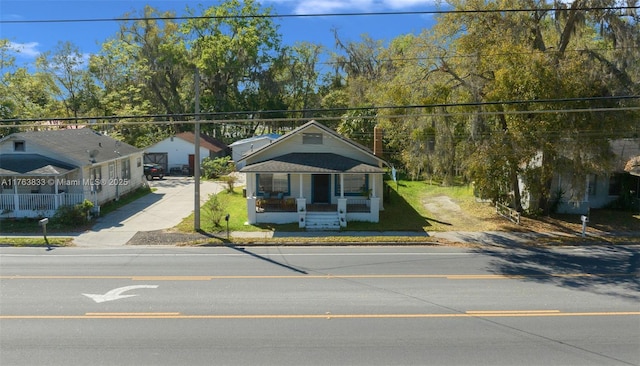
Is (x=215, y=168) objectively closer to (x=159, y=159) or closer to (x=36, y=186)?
(x=159, y=159)

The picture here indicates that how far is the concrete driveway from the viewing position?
1923 centimetres

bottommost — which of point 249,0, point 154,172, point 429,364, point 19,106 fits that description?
point 429,364

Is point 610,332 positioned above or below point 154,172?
below

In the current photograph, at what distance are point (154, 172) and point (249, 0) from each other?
27.1 metres

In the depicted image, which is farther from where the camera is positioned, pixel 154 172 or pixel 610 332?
pixel 154 172

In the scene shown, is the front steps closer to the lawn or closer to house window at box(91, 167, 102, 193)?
the lawn

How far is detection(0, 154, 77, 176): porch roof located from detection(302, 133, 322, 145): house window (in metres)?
12.0

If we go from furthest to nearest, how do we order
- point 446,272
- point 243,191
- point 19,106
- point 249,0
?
point 249,0 → point 19,106 → point 243,191 → point 446,272

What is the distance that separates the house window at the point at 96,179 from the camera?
23.6 m

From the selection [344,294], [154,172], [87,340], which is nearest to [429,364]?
[344,294]

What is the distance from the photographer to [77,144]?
26.4 metres

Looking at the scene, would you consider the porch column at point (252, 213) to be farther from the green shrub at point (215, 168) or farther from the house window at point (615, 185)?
the house window at point (615, 185)

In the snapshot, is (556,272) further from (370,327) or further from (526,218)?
(526,218)

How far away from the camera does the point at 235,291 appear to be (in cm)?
1212
